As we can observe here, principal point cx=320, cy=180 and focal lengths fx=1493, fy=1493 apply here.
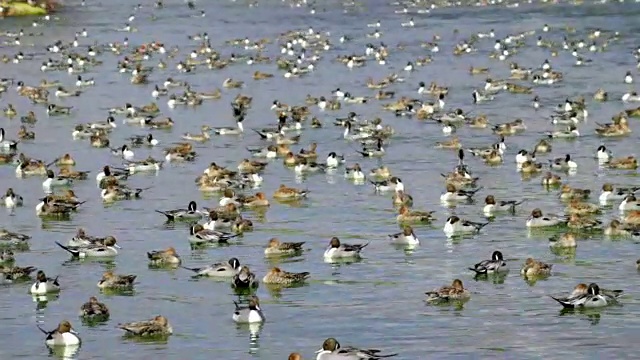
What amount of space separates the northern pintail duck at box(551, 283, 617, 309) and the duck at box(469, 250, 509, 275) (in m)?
3.20

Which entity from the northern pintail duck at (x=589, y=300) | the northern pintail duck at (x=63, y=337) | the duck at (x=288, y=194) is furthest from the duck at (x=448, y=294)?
the duck at (x=288, y=194)

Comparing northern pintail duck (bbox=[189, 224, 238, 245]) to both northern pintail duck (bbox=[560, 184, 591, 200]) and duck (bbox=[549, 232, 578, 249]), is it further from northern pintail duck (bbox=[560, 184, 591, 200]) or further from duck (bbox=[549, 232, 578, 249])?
northern pintail duck (bbox=[560, 184, 591, 200])

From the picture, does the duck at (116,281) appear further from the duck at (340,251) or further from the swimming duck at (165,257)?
the duck at (340,251)

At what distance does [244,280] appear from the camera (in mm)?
33750

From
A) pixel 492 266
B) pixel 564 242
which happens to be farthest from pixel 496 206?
pixel 492 266

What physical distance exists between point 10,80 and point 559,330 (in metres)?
54.5

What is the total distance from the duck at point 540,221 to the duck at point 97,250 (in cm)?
1108

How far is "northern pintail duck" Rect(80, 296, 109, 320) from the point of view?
31.7 meters

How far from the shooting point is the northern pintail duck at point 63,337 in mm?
29438

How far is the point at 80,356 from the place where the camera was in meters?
29.1

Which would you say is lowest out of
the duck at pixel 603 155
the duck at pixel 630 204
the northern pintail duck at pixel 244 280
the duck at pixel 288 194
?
the northern pintail duck at pixel 244 280

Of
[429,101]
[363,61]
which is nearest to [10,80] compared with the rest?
[363,61]

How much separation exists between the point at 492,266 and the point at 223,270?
629 cm

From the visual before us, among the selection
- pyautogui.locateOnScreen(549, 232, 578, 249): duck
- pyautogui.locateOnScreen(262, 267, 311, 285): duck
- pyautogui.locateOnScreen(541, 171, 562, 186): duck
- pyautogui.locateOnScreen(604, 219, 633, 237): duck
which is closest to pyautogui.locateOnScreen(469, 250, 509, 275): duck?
pyautogui.locateOnScreen(549, 232, 578, 249): duck
